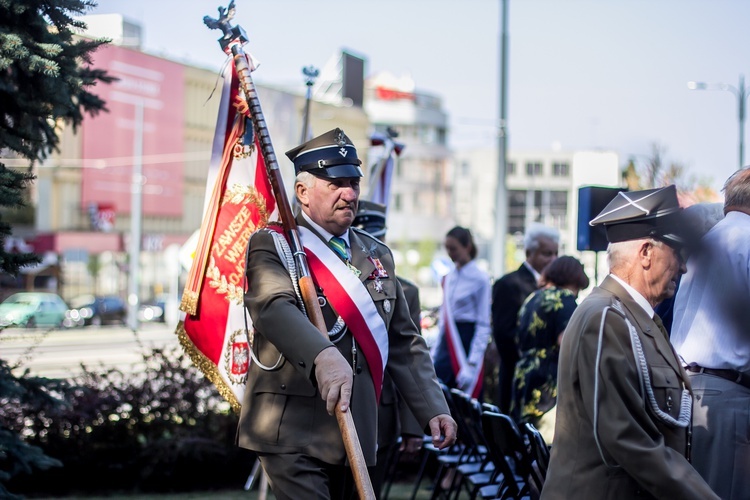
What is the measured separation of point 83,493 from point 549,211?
115 metres

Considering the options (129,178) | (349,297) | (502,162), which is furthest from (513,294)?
(129,178)

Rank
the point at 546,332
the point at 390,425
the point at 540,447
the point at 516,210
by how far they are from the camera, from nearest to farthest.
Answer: the point at 540,447, the point at 390,425, the point at 546,332, the point at 516,210

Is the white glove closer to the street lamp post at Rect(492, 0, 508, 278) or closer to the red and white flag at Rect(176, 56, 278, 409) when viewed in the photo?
the red and white flag at Rect(176, 56, 278, 409)

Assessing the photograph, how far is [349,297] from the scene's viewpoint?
4395 mm

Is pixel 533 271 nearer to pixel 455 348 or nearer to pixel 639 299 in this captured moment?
pixel 455 348

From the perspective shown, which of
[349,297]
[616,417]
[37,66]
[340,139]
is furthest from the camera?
[37,66]

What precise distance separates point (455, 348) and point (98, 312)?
40824 millimetres

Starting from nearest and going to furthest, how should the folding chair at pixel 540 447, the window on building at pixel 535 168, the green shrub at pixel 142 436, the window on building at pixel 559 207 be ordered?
1. the folding chair at pixel 540 447
2. the green shrub at pixel 142 436
3. the window on building at pixel 559 207
4. the window on building at pixel 535 168

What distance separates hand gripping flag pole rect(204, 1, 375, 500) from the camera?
12.5 feet

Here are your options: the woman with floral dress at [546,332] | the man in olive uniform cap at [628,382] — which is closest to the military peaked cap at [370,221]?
the woman with floral dress at [546,332]

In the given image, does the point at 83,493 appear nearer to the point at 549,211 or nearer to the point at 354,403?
the point at 354,403

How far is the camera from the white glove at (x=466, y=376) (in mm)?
8898

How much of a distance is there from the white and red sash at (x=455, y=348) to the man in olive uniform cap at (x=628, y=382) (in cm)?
549

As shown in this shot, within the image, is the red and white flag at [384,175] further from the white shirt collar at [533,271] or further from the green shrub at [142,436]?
the green shrub at [142,436]
